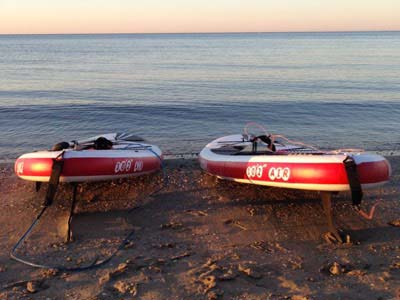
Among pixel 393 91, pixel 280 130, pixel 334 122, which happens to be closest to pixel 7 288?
pixel 280 130

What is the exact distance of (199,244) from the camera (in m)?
5.96

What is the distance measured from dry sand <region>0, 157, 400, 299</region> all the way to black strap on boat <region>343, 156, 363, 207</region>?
24.4 inches

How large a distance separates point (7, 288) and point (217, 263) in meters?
2.46

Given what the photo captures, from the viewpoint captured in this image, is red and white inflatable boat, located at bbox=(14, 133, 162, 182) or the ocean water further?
the ocean water

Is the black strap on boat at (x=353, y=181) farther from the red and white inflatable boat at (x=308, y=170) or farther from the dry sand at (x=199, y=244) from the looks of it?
the dry sand at (x=199, y=244)

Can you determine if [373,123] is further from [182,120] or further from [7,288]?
[7,288]

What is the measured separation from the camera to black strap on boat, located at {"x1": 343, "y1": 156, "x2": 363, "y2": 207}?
19.5 ft

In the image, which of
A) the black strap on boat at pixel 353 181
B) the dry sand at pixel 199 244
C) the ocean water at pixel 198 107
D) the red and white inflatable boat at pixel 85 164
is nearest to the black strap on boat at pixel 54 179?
the red and white inflatable boat at pixel 85 164

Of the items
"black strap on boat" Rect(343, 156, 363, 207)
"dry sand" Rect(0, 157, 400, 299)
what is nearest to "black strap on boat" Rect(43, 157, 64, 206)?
"dry sand" Rect(0, 157, 400, 299)

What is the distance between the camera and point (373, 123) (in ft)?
52.9

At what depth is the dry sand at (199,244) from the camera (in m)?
4.83

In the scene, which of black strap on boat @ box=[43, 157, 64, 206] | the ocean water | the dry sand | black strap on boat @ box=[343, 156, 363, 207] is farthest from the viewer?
the ocean water

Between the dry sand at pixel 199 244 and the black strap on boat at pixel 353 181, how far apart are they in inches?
24.4

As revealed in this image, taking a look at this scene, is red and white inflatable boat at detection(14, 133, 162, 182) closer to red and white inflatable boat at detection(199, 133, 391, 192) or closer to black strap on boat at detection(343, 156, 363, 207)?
red and white inflatable boat at detection(199, 133, 391, 192)
